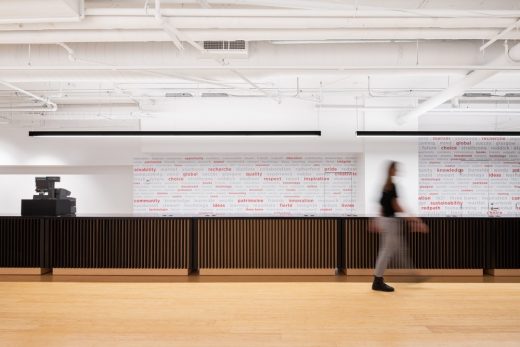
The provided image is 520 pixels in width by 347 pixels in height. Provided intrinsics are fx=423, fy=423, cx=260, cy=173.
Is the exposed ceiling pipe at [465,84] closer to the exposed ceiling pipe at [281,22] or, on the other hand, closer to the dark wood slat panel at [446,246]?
the exposed ceiling pipe at [281,22]

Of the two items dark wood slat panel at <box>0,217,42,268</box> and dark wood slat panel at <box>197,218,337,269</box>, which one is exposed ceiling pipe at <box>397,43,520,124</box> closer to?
dark wood slat panel at <box>197,218,337,269</box>

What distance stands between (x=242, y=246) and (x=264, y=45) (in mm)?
2536

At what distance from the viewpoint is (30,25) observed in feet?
13.6

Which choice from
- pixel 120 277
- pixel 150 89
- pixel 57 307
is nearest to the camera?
pixel 57 307

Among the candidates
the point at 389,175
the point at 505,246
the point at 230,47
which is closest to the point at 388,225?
the point at 389,175

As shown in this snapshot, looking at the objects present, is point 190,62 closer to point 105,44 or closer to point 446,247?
point 105,44

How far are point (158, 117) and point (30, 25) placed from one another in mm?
4330

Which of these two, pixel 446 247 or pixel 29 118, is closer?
pixel 446 247

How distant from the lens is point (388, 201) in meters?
4.67

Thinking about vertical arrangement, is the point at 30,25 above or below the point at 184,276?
above

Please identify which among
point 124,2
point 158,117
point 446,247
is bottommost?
point 446,247

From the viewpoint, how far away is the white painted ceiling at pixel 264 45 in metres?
3.72

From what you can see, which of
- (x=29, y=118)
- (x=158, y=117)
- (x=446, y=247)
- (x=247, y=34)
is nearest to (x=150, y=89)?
(x=158, y=117)

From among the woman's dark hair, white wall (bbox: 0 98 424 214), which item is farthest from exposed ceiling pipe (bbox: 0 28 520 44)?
white wall (bbox: 0 98 424 214)
